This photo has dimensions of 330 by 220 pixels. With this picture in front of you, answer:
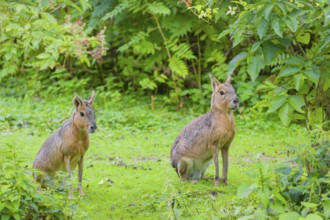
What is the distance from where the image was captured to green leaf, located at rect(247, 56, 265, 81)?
5535 mm

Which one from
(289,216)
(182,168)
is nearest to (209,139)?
(182,168)

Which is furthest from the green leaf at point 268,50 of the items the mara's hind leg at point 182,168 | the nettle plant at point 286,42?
the mara's hind leg at point 182,168

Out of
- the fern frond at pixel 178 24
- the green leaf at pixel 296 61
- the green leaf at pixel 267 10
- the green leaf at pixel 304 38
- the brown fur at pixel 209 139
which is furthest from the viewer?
the fern frond at pixel 178 24

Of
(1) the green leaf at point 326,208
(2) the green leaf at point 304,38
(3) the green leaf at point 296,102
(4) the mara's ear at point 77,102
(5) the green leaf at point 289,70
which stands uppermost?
(2) the green leaf at point 304,38

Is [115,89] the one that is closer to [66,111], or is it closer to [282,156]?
[66,111]

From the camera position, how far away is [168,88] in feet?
45.8

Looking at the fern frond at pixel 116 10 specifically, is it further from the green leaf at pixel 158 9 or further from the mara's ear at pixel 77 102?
the mara's ear at pixel 77 102

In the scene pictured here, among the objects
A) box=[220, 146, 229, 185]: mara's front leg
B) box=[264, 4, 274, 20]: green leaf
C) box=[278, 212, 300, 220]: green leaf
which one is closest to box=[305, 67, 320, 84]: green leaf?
box=[264, 4, 274, 20]: green leaf

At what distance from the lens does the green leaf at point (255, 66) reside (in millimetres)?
5535

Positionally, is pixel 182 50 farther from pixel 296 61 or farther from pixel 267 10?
pixel 267 10

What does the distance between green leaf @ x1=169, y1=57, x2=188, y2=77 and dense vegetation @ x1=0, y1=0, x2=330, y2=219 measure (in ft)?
0.06

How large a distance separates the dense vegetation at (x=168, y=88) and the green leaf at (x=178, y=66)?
0.06 feet

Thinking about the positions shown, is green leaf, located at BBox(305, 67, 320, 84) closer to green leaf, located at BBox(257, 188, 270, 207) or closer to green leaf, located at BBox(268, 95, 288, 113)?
green leaf, located at BBox(268, 95, 288, 113)

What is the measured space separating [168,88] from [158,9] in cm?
223
